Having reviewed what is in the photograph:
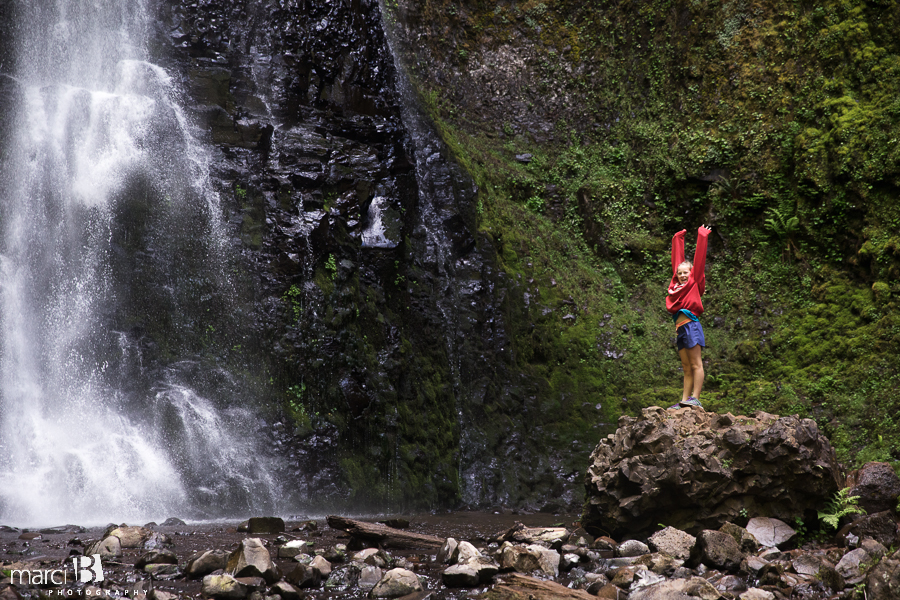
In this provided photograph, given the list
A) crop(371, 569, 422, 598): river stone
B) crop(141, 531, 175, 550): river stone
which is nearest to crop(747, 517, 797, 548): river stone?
crop(371, 569, 422, 598): river stone

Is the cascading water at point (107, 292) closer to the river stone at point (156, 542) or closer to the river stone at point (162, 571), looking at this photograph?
the river stone at point (156, 542)

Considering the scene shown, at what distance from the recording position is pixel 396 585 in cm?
453

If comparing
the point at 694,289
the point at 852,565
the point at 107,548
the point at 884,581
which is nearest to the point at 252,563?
the point at 107,548

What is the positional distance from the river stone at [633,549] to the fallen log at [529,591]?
1463mm

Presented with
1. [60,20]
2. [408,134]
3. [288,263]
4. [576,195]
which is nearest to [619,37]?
[576,195]

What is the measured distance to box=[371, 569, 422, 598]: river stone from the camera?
449 centimetres

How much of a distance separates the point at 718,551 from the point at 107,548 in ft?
17.5

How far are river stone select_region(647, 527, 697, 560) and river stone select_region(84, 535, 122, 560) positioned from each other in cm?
488

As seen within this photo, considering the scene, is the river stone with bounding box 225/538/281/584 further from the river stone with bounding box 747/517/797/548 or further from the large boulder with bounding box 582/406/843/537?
the river stone with bounding box 747/517/797/548

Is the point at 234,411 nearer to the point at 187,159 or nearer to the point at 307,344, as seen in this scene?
the point at 307,344

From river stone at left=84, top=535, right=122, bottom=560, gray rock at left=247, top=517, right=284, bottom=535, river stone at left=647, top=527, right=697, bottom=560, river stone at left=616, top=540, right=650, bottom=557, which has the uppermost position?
river stone at left=84, top=535, right=122, bottom=560

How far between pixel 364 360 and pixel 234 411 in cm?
234

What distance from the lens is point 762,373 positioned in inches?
444

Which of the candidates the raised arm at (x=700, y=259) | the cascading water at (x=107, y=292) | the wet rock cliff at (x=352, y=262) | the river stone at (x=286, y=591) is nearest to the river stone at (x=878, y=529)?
the raised arm at (x=700, y=259)
